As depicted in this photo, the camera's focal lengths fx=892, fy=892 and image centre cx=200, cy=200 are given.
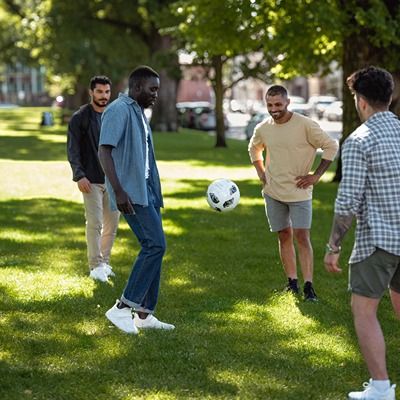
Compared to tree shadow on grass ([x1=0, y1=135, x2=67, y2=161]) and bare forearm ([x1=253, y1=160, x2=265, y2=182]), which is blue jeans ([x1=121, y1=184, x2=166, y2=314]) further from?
tree shadow on grass ([x1=0, y1=135, x2=67, y2=161])

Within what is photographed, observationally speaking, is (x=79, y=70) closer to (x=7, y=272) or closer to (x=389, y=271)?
(x=7, y=272)

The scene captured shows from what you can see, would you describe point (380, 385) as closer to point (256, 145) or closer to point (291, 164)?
point (291, 164)

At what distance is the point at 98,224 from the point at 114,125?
261 centimetres

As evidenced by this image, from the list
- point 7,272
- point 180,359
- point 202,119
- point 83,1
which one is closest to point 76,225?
point 7,272

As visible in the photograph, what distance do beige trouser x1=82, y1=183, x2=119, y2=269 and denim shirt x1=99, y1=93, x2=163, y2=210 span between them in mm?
2277

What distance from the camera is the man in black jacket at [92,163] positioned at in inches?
348

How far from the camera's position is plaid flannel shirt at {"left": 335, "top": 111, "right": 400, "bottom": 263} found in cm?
500

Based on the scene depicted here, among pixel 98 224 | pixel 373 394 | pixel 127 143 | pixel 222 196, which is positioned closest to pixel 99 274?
pixel 98 224

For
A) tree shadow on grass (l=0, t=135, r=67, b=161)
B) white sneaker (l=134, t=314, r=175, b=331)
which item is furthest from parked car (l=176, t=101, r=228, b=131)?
white sneaker (l=134, t=314, r=175, b=331)

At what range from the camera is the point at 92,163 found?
8977 millimetres

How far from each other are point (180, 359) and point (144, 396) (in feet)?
2.74

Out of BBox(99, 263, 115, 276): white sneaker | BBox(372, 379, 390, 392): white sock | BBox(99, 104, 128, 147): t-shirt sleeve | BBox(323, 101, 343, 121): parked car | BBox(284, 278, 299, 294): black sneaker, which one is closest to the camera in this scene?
BBox(372, 379, 390, 392): white sock

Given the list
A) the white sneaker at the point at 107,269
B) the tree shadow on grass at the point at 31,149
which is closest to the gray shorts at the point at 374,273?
the white sneaker at the point at 107,269

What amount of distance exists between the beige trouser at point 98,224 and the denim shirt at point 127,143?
228cm
